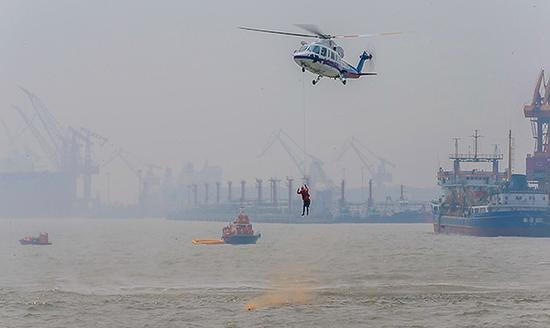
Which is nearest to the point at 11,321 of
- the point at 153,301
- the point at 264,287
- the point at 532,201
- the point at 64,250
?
the point at 153,301

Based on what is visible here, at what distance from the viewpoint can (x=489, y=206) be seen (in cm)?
15338

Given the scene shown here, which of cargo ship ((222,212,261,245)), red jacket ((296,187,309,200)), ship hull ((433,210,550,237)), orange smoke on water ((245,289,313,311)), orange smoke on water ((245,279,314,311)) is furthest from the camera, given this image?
ship hull ((433,210,550,237))

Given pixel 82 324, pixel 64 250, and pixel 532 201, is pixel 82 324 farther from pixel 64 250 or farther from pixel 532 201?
pixel 532 201

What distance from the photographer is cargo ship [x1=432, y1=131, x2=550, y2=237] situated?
150 m

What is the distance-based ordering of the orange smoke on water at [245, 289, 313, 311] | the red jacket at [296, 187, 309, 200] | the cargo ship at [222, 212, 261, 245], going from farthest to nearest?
the cargo ship at [222, 212, 261, 245] < the orange smoke on water at [245, 289, 313, 311] < the red jacket at [296, 187, 309, 200]

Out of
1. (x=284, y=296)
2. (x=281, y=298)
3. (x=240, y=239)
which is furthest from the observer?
(x=240, y=239)

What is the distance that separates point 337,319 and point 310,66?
504 inches

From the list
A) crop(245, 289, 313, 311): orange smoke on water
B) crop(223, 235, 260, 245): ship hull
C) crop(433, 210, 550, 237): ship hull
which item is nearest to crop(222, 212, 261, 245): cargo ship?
crop(223, 235, 260, 245): ship hull

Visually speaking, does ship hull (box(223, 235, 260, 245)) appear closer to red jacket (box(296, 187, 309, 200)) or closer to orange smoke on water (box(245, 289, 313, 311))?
orange smoke on water (box(245, 289, 313, 311))

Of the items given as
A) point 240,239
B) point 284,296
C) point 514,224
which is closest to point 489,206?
point 514,224

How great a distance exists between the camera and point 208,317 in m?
51.4

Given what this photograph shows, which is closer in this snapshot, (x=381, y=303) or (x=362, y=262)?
(x=381, y=303)

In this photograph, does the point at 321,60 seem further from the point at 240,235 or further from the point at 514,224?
the point at 514,224

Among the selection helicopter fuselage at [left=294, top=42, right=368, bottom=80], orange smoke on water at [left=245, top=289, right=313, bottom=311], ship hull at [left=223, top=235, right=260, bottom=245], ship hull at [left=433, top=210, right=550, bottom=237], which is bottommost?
orange smoke on water at [left=245, top=289, right=313, bottom=311]
